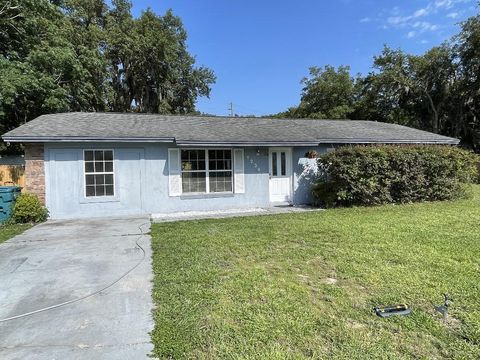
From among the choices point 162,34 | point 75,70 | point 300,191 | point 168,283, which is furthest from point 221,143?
point 162,34

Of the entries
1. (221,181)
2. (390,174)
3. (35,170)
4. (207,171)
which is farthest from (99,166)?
(390,174)

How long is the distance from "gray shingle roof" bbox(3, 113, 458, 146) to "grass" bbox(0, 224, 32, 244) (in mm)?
2425

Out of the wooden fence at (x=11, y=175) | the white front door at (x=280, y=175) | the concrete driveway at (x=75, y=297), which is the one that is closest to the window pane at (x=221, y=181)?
the white front door at (x=280, y=175)

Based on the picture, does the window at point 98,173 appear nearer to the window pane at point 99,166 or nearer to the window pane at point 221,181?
the window pane at point 99,166

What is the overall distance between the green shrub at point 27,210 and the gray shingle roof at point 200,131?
65.8 inches

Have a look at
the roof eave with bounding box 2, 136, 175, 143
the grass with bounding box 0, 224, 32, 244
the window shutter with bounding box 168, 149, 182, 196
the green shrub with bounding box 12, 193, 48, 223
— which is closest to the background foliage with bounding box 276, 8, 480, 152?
the window shutter with bounding box 168, 149, 182, 196

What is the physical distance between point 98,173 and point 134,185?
1146mm

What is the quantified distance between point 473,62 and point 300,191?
21143 millimetres

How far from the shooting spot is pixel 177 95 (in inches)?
1162

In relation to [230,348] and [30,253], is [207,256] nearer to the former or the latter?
[230,348]

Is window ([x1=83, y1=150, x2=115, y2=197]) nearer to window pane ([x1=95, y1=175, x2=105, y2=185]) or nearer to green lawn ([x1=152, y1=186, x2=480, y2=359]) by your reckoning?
window pane ([x1=95, y1=175, x2=105, y2=185])

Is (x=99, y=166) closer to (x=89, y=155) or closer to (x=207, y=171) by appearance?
(x=89, y=155)

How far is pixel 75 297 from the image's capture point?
4.29 metres

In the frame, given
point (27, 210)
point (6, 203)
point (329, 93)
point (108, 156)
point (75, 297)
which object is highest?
point (329, 93)
